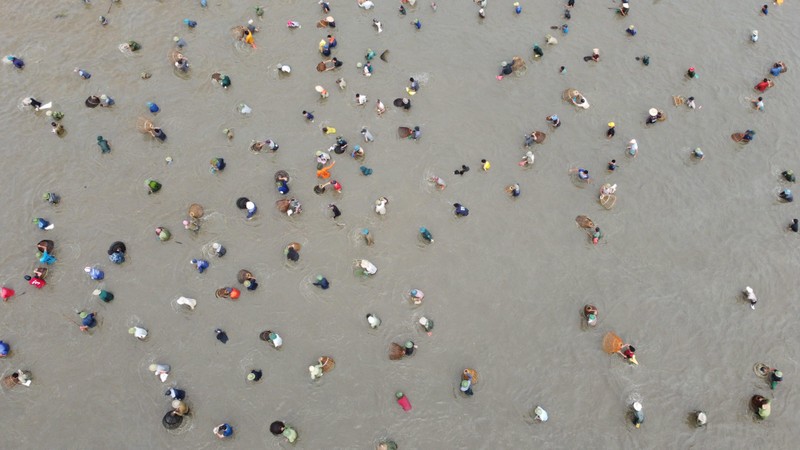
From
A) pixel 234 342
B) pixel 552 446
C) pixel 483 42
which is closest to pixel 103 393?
pixel 234 342

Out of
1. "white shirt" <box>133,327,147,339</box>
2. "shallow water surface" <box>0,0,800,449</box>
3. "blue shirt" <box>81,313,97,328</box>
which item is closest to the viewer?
"shallow water surface" <box>0,0,800,449</box>

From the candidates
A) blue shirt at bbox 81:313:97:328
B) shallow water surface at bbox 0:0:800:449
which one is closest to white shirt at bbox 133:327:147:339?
shallow water surface at bbox 0:0:800:449

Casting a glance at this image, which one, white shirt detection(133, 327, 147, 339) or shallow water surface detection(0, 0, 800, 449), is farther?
Result: white shirt detection(133, 327, 147, 339)

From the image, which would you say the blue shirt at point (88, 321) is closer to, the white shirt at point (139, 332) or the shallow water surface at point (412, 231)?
the shallow water surface at point (412, 231)

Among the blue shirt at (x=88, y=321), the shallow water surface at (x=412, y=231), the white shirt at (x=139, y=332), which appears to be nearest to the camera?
the shallow water surface at (x=412, y=231)

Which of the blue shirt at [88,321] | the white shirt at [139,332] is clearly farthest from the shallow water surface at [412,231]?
the white shirt at [139,332]

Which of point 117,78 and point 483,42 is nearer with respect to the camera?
point 117,78

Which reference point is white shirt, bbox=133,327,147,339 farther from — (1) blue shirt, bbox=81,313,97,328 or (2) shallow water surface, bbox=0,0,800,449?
(1) blue shirt, bbox=81,313,97,328

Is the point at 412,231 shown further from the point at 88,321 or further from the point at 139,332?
the point at 88,321

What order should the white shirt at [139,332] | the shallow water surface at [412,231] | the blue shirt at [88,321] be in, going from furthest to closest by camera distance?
the blue shirt at [88,321] < the white shirt at [139,332] < the shallow water surface at [412,231]

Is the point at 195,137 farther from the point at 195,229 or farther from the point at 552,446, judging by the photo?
the point at 552,446

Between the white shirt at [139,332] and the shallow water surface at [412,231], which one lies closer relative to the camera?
→ the shallow water surface at [412,231]
